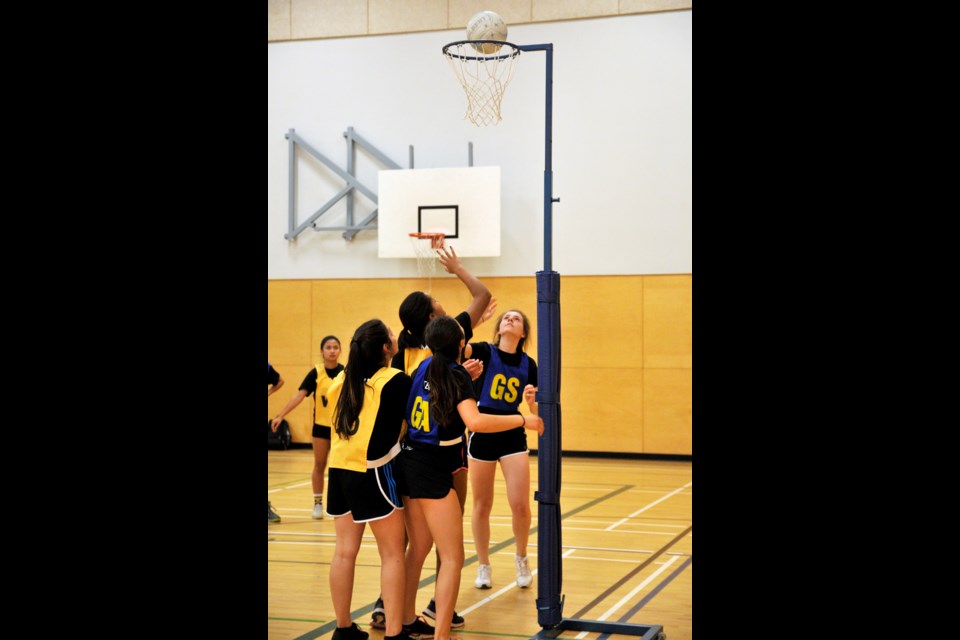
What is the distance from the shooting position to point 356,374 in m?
4.75

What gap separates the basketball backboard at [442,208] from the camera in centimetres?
1488

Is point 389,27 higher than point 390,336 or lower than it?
higher

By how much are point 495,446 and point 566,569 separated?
1.50 meters

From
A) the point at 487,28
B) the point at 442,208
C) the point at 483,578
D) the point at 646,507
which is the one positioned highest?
the point at 487,28

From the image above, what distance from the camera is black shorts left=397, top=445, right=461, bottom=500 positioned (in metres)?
4.68

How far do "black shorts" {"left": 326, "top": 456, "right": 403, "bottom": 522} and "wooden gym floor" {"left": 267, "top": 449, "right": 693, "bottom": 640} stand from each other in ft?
2.14

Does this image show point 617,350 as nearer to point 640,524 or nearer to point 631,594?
point 640,524

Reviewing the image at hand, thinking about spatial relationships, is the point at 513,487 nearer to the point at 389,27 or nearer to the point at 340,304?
the point at 340,304

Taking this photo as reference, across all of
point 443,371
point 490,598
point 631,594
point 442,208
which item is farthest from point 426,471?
point 442,208

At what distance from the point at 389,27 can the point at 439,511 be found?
12.6 meters
